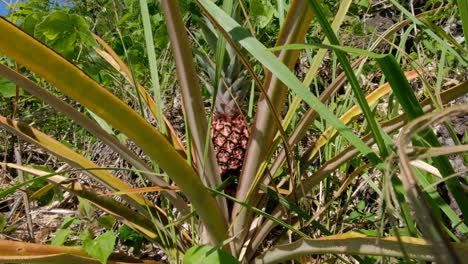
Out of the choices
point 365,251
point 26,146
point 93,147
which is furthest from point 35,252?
point 26,146

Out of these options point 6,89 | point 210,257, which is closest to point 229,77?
point 210,257

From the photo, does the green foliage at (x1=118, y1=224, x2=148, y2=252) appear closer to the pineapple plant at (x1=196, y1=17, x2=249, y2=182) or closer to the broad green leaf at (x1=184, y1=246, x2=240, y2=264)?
the pineapple plant at (x1=196, y1=17, x2=249, y2=182)

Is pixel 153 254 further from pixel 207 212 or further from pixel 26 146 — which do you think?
pixel 26 146

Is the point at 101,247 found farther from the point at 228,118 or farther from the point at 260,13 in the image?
the point at 260,13

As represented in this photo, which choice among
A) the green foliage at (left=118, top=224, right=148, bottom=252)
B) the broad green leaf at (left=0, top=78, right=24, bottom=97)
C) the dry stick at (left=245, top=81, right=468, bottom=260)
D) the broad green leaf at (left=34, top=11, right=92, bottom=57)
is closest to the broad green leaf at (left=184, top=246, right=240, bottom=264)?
the dry stick at (left=245, top=81, right=468, bottom=260)

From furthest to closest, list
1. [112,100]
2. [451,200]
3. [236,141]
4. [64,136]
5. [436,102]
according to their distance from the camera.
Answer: [64,136] → [236,141] → [451,200] → [436,102] → [112,100]

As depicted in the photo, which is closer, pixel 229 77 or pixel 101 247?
pixel 101 247
